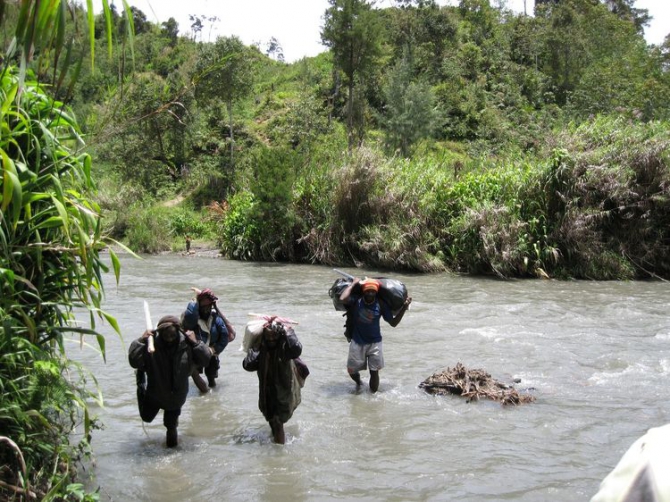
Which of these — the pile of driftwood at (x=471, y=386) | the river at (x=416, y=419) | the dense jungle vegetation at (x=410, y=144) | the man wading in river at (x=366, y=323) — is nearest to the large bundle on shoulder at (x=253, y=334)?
the river at (x=416, y=419)

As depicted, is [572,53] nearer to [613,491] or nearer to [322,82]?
[322,82]

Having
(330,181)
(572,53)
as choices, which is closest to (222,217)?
(330,181)

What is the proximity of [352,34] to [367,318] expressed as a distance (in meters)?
24.6

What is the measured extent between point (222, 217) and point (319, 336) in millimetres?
16011

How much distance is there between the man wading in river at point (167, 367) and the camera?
6.61 meters

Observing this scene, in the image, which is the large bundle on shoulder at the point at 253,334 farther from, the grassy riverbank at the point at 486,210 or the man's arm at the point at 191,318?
the grassy riverbank at the point at 486,210

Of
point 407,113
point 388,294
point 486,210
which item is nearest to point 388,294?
point 388,294

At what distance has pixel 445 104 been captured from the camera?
3878cm

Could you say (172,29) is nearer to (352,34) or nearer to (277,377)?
(352,34)

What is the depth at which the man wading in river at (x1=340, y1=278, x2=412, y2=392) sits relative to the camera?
28.1 ft

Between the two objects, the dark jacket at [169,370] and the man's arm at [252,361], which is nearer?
the dark jacket at [169,370]

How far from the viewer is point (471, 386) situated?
8836 millimetres

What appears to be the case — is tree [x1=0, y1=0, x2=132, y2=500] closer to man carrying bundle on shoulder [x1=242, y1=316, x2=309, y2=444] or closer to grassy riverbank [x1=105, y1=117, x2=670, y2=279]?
man carrying bundle on shoulder [x1=242, y1=316, x2=309, y2=444]

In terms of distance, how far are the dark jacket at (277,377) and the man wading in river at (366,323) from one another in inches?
68.9
